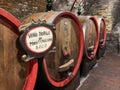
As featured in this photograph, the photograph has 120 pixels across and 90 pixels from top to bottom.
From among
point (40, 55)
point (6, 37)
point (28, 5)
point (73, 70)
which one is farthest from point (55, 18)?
point (28, 5)

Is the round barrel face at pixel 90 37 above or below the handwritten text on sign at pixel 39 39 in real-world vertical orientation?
below

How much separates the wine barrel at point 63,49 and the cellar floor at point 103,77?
1.86 ft

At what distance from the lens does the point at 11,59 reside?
1.48 m

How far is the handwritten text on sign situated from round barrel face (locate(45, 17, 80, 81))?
0.22m

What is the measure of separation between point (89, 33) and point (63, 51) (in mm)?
975

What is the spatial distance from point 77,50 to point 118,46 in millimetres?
2739

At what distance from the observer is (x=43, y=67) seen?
1855 mm

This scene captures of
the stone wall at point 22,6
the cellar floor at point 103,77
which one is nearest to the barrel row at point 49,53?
the cellar floor at point 103,77

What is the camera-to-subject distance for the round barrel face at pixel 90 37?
294 centimetres

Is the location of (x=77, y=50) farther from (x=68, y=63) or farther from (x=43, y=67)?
(x=43, y=67)

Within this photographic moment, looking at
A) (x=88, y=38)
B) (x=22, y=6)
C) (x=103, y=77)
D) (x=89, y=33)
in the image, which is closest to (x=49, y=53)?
(x=88, y=38)

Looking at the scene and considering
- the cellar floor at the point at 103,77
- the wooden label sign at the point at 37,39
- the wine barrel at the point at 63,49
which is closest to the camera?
the wooden label sign at the point at 37,39

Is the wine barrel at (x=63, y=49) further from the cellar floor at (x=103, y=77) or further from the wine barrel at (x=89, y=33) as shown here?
the cellar floor at (x=103, y=77)

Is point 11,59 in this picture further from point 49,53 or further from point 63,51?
point 63,51
